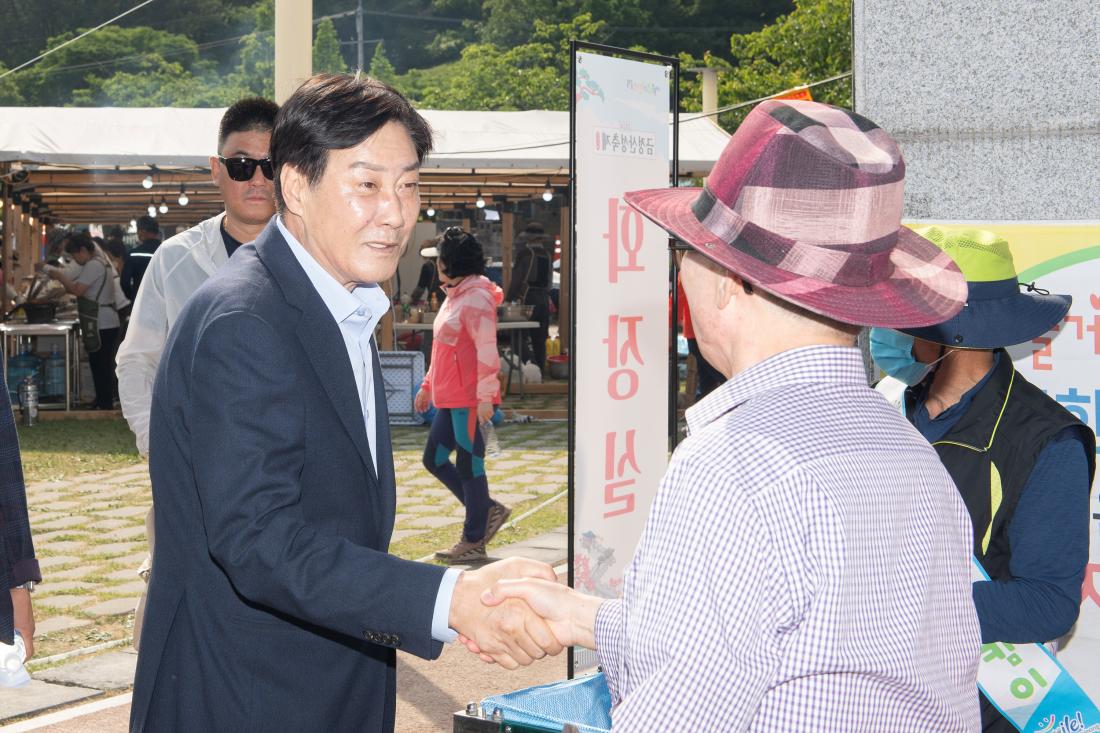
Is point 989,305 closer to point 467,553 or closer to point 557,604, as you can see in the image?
point 557,604

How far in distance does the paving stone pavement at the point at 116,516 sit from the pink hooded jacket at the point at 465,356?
1.27 meters

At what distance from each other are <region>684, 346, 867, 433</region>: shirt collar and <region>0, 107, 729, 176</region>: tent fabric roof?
1397 centimetres

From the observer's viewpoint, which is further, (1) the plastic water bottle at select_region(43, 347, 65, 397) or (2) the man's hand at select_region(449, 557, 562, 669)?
(1) the plastic water bottle at select_region(43, 347, 65, 397)

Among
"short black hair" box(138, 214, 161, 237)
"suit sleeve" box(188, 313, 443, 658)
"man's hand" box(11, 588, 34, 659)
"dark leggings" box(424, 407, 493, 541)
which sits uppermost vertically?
"short black hair" box(138, 214, 161, 237)

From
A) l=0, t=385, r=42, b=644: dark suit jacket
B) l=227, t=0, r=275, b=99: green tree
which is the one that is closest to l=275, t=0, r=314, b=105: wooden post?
l=0, t=385, r=42, b=644: dark suit jacket

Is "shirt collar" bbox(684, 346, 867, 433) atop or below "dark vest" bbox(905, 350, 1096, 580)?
atop

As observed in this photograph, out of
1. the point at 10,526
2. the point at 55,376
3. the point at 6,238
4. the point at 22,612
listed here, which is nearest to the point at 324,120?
the point at 10,526

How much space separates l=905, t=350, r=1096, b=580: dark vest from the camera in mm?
2684

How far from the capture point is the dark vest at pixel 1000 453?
8.80ft

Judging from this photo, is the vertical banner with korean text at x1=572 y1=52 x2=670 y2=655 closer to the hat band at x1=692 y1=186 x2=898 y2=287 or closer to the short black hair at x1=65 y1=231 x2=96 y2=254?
the hat band at x1=692 y1=186 x2=898 y2=287

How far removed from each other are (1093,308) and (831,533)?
2.19m

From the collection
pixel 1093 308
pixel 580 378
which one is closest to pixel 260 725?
pixel 1093 308

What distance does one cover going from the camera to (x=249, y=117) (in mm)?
4438

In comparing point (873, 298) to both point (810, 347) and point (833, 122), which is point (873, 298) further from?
point (833, 122)
